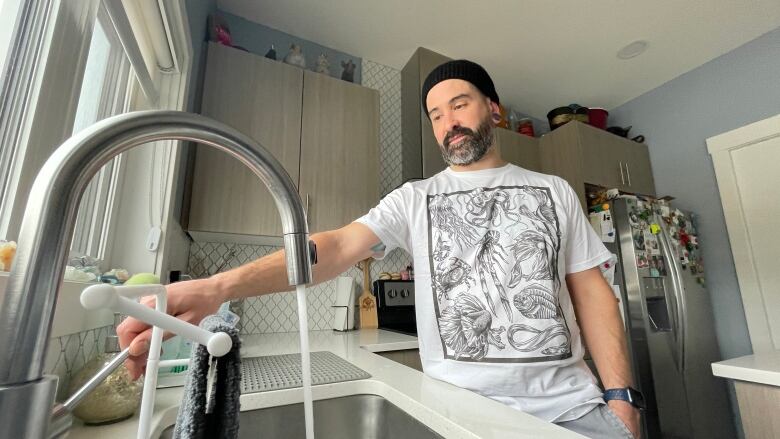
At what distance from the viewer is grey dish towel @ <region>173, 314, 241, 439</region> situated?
28cm

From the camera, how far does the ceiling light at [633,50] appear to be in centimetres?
223

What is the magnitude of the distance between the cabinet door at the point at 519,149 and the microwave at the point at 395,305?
114 cm

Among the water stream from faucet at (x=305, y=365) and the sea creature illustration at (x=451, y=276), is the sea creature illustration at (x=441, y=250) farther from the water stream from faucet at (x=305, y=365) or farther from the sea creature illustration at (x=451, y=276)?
the water stream from faucet at (x=305, y=365)

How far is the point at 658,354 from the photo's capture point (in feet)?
6.10

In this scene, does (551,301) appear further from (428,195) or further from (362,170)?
(362,170)

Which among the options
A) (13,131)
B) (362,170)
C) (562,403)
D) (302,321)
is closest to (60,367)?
(13,131)

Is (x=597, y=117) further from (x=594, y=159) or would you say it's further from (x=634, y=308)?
(x=634, y=308)

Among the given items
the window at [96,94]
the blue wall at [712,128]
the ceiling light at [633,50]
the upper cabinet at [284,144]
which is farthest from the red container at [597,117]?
the window at [96,94]

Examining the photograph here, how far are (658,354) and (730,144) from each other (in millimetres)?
1463

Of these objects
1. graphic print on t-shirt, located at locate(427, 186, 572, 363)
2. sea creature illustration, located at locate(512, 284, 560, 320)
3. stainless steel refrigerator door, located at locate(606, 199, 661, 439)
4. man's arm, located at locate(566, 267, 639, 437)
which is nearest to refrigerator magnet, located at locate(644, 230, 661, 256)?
stainless steel refrigerator door, located at locate(606, 199, 661, 439)

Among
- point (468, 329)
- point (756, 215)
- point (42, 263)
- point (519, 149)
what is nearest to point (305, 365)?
point (42, 263)

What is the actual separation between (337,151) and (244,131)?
1.48 feet

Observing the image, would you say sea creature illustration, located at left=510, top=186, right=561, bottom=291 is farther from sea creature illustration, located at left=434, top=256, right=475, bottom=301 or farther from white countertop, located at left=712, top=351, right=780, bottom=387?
white countertop, located at left=712, top=351, right=780, bottom=387

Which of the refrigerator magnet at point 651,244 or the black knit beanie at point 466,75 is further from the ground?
the black knit beanie at point 466,75
